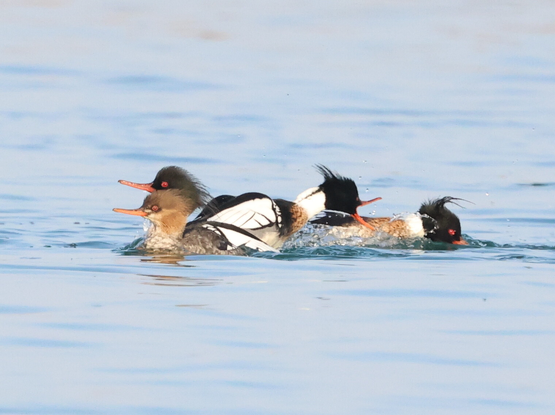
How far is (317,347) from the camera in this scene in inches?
220

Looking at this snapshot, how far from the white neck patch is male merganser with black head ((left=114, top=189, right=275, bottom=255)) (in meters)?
0.94

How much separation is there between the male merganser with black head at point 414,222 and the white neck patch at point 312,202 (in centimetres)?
59

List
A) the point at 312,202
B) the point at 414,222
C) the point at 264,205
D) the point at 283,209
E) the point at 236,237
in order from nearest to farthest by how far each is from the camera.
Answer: the point at 236,237
the point at 264,205
the point at 283,209
the point at 312,202
the point at 414,222

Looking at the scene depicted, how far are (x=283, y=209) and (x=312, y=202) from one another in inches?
12.8

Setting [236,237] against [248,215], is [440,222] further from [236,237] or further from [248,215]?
[236,237]

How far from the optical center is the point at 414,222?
10.8m

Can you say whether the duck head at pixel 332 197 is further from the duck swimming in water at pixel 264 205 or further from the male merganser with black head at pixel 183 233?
the male merganser with black head at pixel 183 233

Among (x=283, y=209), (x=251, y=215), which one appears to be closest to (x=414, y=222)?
(x=283, y=209)

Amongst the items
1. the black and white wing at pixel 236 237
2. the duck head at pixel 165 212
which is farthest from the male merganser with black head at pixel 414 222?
the duck head at pixel 165 212

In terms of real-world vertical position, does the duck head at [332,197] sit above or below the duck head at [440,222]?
above

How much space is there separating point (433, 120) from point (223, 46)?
23.5 ft

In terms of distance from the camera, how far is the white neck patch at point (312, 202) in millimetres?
10172

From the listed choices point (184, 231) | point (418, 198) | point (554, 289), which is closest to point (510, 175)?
point (418, 198)

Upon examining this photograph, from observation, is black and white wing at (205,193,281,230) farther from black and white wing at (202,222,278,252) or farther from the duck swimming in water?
black and white wing at (202,222,278,252)
